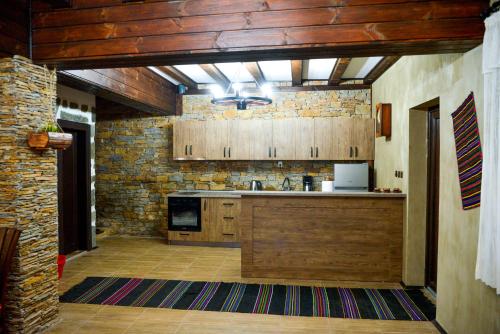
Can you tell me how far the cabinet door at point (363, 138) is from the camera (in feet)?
19.3

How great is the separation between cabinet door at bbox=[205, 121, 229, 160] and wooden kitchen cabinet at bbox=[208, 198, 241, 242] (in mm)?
822

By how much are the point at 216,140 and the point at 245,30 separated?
12.2ft

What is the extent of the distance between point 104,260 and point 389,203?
4002 mm

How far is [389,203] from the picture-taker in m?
4.12

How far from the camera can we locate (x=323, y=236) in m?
4.20

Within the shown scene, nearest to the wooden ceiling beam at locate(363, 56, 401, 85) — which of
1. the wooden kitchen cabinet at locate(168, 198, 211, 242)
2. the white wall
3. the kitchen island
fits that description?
the white wall

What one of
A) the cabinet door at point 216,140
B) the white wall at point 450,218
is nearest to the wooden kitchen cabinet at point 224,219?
the cabinet door at point 216,140

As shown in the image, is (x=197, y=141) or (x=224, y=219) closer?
(x=224, y=219)

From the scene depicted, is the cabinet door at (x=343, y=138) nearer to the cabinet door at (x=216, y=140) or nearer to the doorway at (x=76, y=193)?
the cabinet door at (x=216, y=140)

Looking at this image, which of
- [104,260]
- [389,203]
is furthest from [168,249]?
[389,203]

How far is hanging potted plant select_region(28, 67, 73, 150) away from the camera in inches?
111

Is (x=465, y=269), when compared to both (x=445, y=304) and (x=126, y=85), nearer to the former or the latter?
(x=445, y=304)

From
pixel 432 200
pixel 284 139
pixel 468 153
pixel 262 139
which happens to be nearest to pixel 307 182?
pixel 284 139

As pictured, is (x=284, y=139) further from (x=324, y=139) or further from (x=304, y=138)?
(x=324, y=139)
